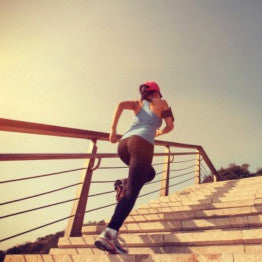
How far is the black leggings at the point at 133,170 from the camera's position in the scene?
229 cm

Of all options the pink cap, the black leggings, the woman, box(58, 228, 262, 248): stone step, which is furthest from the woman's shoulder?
box(58, 228, 262, 248): stone step

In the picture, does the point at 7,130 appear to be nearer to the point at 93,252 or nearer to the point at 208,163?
the point at 93,252

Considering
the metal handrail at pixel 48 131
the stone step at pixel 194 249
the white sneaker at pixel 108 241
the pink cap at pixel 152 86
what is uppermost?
the pink cap at pixel 152 86

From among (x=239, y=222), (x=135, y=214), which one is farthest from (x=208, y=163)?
(x=239, y=222)

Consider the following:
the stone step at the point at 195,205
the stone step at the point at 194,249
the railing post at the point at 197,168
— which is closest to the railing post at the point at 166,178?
the stone step at the point at 195,205

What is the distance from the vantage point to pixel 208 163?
8.81 meters

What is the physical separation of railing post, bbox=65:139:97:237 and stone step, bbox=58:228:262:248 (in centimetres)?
14

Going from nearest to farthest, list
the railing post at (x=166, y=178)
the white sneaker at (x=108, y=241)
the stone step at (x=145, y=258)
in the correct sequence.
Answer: the stone step at (x=145, y=258) < the white sneaker at (x=108, y=241) < the railing post at (x=166, y=178)

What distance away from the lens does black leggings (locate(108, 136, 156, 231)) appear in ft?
7.50

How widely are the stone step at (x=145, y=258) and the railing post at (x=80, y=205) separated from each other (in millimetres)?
651

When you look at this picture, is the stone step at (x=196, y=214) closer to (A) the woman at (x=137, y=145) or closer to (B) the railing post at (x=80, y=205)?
(B) the railing post at (x=80, y=205)

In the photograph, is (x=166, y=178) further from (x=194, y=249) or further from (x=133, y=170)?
(x=133, y=170)

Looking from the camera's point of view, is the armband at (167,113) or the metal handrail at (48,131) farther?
the armband at (167,113)

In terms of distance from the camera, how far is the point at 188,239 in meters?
2.61
